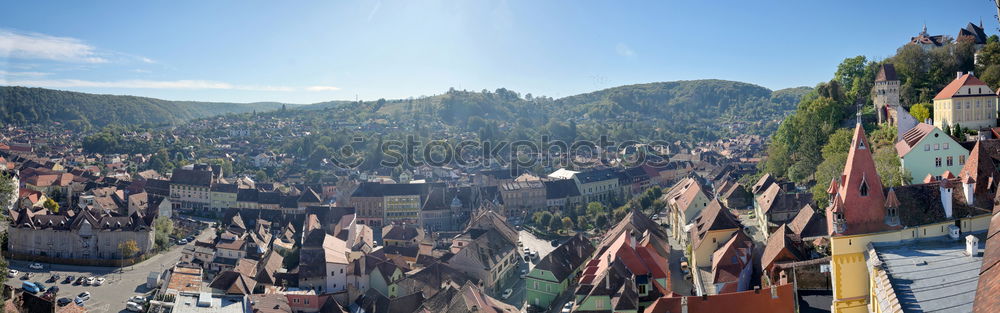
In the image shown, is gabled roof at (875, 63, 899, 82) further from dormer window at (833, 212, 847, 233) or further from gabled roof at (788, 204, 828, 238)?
dormer window at (833, 212, 847, 233)

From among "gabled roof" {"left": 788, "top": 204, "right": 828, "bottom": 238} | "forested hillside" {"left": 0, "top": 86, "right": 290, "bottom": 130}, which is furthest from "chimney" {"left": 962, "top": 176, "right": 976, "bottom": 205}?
"forested hillside" {"left": 0, "top": 86, "right": 290, "bottom": 130}

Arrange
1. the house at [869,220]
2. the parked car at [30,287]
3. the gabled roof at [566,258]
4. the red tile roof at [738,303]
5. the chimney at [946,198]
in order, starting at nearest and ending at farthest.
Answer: the house at [869,220] → the chimney at [946,198] → the red tile roof at [738,303] → the gabled roof at [566,258] → the parked car at [30,287]

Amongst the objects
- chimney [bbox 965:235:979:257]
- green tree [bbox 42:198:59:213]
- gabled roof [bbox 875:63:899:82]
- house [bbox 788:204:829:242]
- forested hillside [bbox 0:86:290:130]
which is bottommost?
green tree [bbox 42:198:59:213]

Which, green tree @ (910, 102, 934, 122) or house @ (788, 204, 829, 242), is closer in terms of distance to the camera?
house @ (788, 204, 829, 242)

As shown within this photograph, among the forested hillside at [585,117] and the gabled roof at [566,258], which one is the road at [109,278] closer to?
the gabled roof at [566,258]

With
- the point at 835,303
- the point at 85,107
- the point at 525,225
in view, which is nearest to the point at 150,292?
the point at 525,225

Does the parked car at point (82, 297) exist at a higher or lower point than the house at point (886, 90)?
lower

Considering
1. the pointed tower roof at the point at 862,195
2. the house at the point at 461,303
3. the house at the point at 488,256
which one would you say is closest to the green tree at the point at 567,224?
the house at the point at 488,256
